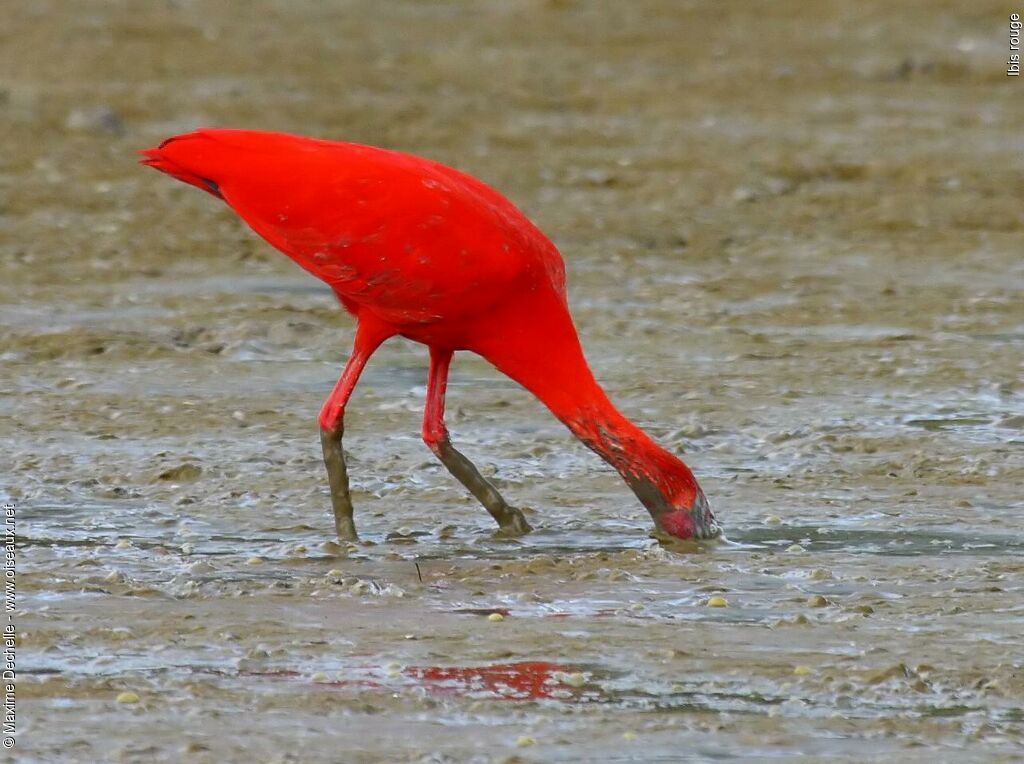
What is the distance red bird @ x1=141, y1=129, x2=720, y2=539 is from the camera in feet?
22.2

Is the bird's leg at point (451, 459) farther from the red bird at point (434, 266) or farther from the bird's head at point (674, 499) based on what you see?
the bird's head at point (674, 499)

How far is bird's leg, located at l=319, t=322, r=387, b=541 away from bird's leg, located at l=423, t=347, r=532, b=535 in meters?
0.25

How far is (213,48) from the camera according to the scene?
1647cm

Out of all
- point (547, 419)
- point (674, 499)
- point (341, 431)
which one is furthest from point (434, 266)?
point (547, 419)

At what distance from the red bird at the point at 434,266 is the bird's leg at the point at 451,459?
21 centimetres

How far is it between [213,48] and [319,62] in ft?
2.56

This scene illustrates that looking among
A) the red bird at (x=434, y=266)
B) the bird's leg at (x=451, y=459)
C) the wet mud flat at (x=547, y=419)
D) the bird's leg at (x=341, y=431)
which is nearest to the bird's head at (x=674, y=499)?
the red bird at (x=434, y=266)

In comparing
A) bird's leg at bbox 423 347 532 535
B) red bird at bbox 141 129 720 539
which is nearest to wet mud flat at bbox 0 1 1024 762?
bird's leg at bbox 423 347 532 535

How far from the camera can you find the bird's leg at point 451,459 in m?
7.16

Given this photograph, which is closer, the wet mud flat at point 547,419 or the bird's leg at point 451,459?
the wet mud flat at point 547,419

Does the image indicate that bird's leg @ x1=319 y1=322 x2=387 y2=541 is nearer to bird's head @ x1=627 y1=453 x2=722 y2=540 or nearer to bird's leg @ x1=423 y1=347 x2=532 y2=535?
bird's leg @ x1=423 y1=347 x2=532 y2=535

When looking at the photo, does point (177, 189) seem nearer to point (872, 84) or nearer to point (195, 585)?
point (872, 84)

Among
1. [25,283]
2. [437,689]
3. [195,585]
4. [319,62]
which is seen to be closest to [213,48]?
[319,62]

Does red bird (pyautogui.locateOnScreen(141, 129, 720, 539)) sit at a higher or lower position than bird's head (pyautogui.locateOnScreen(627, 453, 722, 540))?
higher
